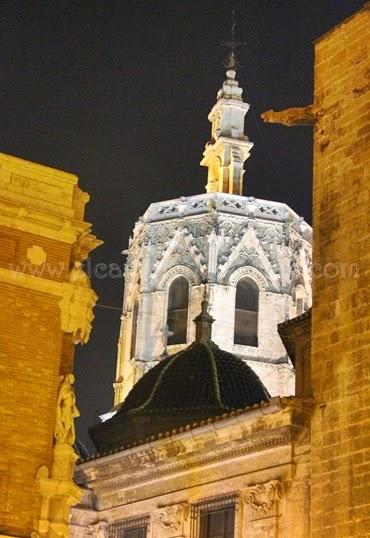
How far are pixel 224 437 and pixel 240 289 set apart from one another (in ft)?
73.1

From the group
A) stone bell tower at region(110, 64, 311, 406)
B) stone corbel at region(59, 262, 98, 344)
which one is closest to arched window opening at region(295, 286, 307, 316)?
stone bell tower at region(110, 64, 311, 406)

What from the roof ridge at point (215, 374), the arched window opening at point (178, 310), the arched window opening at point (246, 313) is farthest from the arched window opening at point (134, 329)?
the roof ridge at point (215, 374)

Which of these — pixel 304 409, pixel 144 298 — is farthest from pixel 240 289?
pixel 304 409

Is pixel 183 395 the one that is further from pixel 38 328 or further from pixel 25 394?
pixel 25 394

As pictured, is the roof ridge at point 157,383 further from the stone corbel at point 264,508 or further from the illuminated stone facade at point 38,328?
the illuminated stone facade at point 38,328

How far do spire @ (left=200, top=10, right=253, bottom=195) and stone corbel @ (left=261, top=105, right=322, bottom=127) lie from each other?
85.3ft

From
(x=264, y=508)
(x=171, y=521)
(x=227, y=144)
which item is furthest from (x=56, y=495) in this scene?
(x=227, y=144)

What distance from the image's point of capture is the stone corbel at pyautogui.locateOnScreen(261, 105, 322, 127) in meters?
22.6

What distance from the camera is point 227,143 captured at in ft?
163

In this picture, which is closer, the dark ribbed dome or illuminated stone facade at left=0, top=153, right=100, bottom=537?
→ illuminated stone facade at left=0, top=153, right=100, bottom=537

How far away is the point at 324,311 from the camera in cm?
2145

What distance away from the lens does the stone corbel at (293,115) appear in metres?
22.6

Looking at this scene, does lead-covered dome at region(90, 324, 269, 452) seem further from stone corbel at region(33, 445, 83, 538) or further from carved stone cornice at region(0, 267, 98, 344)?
stone corbel at region(33, 445, 83, 538)

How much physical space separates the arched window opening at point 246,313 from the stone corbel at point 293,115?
2294 cm
